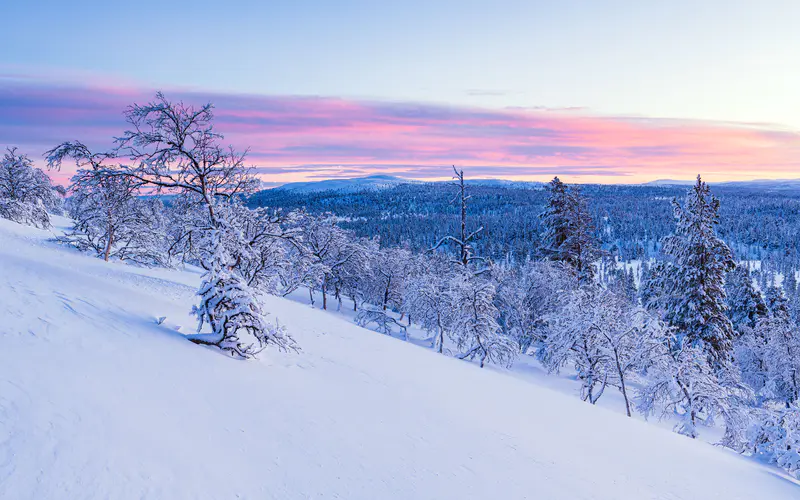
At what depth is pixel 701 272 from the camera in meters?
23.1

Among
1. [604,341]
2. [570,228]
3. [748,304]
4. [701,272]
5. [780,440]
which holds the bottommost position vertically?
[748,304]

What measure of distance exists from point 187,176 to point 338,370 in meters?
7.20

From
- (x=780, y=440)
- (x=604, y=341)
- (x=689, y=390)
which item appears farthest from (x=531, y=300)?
(x=780, y=440)

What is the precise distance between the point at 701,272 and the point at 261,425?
2475cm

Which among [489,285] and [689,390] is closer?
[689,390]

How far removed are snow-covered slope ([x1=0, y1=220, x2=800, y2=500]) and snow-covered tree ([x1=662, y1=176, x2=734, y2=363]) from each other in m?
11.7

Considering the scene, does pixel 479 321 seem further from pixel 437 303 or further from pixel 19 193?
pixel 19 193

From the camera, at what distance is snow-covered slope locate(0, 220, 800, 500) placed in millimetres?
5742

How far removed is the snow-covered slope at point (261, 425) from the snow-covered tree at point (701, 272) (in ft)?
38.4

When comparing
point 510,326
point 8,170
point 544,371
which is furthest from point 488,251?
point 8,170

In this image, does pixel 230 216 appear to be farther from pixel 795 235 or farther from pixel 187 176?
pixel 795 235

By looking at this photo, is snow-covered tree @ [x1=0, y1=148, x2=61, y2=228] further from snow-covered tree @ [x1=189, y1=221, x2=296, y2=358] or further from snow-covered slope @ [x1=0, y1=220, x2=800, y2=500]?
snow-covered tree @ [x1=189, y1=221, x2=296, y2=358]

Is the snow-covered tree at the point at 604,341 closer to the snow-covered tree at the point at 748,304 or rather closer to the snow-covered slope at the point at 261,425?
the snow-covered slope at the point at 261,425

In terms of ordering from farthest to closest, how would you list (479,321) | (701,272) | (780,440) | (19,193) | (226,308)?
1. (19,193)
2. (479,321)
3. (701,272)
4. (780,440)
5. (226,308)
